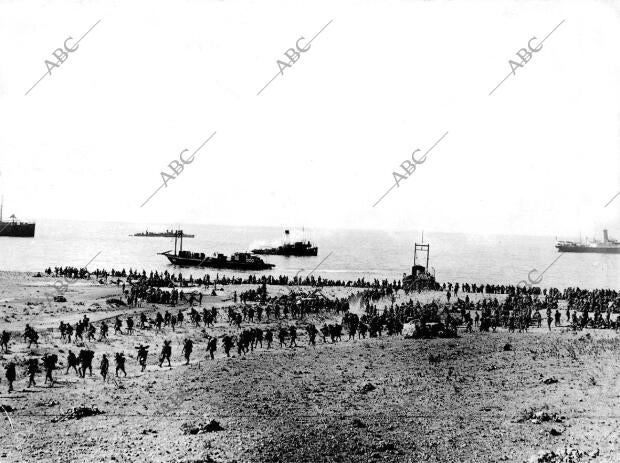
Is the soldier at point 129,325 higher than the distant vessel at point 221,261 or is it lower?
lower

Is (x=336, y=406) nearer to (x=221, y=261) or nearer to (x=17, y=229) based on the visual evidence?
(x=221, y=261)

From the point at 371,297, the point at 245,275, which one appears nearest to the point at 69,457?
the point at 371,297

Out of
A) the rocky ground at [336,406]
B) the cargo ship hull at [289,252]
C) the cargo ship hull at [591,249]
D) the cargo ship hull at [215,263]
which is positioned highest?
the cargo ship hull at [591,249]

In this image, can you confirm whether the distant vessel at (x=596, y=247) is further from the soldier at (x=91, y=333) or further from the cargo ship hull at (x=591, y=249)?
the soldier at (x=91, y=333)

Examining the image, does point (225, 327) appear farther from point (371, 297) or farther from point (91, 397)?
point (371, 297)

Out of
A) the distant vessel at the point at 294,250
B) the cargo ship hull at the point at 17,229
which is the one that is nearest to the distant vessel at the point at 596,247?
the distant vessel at the point at 294,250

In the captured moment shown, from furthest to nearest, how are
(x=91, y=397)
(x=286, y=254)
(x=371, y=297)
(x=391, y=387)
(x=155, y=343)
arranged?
(x=286, y=254) < (x=371, y=297) < (x=155, y=343) < (x=391, y=387) < (x=91, y=397)
